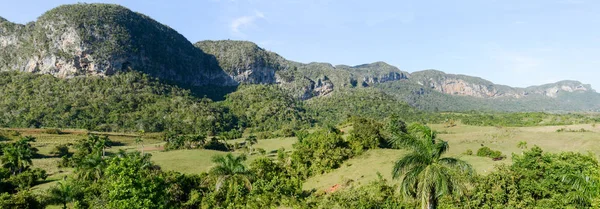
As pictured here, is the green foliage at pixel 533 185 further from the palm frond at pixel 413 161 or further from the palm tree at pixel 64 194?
the palm tree at pixel 64 194

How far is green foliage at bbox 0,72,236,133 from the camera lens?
135m

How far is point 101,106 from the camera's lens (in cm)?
15000

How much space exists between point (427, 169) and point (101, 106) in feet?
528

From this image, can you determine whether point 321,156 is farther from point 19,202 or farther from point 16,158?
point 16,158

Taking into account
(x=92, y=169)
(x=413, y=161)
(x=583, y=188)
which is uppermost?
(x=413, y=161)

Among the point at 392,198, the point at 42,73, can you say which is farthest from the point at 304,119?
the point at 392,198

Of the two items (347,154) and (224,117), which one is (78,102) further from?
(347,154)

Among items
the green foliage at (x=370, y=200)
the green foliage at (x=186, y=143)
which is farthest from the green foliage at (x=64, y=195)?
the green foliage at (x=186, y=143)

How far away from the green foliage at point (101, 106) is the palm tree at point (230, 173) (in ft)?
348

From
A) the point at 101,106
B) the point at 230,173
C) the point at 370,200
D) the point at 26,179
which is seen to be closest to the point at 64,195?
the point at 230,173

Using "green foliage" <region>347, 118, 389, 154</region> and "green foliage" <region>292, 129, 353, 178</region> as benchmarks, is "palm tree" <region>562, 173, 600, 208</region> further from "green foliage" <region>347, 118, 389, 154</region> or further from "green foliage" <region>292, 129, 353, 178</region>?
"green foliage" <region>347, 118, 389, 154</region>

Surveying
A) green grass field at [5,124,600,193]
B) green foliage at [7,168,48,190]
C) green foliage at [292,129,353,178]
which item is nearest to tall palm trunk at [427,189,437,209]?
green grass field at [5,124,600,193]

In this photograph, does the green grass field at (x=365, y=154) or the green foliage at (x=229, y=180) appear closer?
the green foliage at (x=229, y=180)

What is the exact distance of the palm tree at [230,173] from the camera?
36.2 meters
